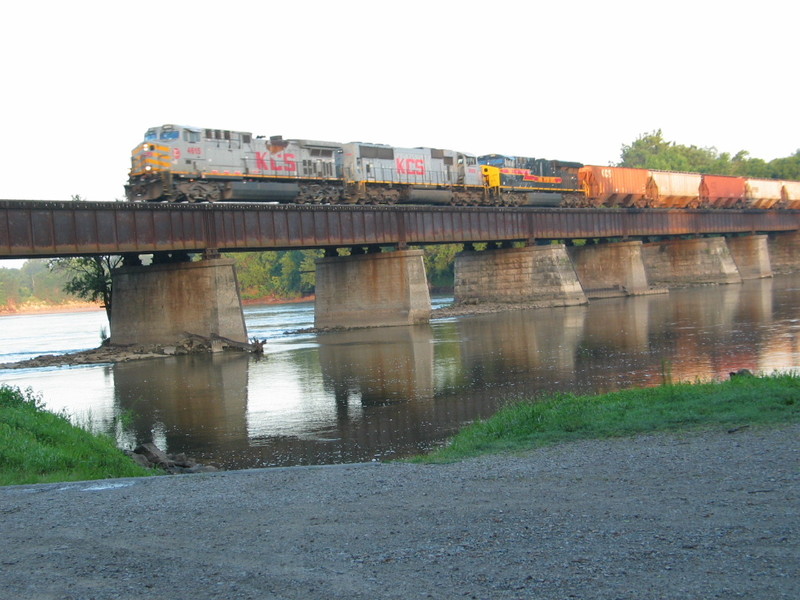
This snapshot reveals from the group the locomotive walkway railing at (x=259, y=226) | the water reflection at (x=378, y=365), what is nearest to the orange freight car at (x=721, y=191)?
the locomotive walkway railing at (x=259, y=226)

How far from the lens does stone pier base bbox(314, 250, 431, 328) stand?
49719 mm

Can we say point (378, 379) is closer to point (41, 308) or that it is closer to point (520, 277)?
point (520, 277)

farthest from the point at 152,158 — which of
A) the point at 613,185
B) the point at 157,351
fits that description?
the point at 613,185

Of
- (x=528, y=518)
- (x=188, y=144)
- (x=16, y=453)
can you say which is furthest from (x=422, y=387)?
(x=188, y=144)

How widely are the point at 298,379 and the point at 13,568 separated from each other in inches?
827

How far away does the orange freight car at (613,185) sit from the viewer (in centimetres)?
6962

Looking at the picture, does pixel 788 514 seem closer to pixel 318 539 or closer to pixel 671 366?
pixel 318 539

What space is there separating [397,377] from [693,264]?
6503 centimetres

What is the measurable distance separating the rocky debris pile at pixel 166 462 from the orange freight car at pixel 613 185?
58.2 meters

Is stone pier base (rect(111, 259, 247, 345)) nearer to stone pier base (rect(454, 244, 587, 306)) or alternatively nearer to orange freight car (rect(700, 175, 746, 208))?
stone pier base (rect(454, 244, 587, 306))

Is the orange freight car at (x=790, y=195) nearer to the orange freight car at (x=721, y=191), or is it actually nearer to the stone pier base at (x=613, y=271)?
the orange freight car at (x=721, y=191)

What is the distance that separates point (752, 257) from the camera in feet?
297

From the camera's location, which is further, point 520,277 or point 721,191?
point 721,191

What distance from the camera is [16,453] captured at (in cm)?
1274
